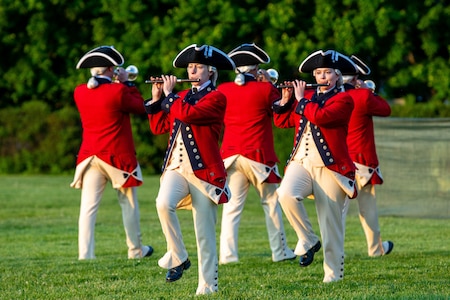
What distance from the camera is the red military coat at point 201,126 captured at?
30.3 feet

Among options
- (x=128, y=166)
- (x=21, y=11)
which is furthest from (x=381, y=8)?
(x=128, y=166)

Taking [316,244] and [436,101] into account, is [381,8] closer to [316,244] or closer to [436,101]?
[436,101]

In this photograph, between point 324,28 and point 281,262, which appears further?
point 324,28

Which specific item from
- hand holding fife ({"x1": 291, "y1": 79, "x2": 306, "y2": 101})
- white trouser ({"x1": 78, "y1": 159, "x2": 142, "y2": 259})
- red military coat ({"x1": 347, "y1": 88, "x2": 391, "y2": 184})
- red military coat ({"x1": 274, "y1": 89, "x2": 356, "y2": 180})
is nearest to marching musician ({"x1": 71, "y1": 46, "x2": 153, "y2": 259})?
white trouser ({"x1": 78, "y1": 159, "x2": 142, "y2": 259})

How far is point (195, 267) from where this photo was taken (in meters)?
11.8

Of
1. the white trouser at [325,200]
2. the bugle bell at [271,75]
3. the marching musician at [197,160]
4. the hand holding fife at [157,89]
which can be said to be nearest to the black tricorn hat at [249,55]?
the bugle bell at [271,75]

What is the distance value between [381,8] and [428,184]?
11735 mm

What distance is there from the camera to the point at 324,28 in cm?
2870

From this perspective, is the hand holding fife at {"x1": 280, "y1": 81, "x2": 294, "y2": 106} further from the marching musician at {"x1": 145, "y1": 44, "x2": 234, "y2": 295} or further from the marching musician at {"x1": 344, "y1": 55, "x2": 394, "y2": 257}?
the marching musician at {"x1": 344, "y1": 55, "x2": 394, "y2": 257}

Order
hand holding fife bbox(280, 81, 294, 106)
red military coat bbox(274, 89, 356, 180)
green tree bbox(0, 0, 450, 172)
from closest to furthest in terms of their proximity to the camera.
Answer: red military coat bbox(274, 89, 356, 180) < hand holding fife bbox(280, 81, 294, 106) < green tree bbox(0, 0, 450, 172)

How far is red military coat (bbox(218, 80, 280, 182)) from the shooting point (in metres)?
12.1

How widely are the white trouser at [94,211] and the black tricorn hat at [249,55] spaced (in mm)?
1861

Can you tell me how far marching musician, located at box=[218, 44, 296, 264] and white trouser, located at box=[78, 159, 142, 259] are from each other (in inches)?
39.8

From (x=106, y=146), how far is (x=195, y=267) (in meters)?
1.66
